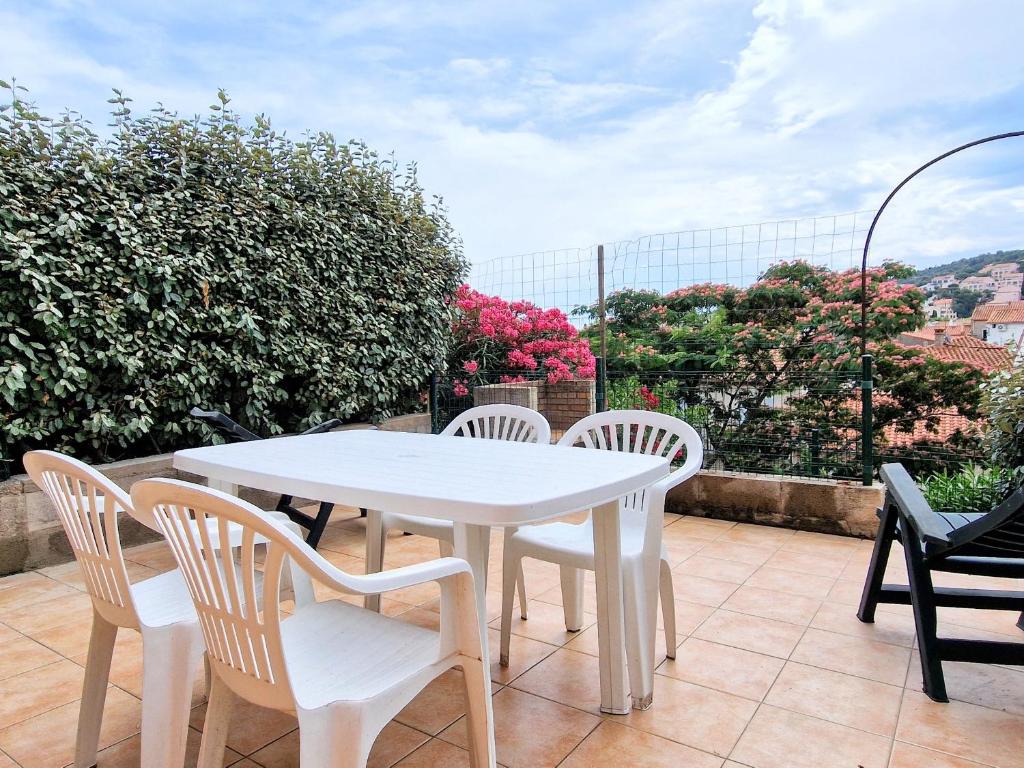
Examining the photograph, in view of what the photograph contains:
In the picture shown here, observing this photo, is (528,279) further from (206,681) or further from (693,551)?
(206,681)

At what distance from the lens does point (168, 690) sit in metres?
1.42

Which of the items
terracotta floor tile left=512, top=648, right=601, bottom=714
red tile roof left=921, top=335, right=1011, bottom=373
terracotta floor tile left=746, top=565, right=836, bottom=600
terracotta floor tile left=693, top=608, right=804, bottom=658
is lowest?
terracotta floor tile left=746, top=565, right=836, bottom=600

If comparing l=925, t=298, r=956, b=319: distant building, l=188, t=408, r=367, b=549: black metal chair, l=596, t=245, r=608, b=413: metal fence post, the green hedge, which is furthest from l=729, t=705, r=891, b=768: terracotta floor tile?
l=925, t=298, r=956, b=319: distant building

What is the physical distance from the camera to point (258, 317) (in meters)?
4.09

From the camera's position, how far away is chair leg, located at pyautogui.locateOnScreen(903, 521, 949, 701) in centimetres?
200

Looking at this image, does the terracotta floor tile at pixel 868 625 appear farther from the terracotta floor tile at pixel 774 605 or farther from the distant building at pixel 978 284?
the distant building at pixel 978 284

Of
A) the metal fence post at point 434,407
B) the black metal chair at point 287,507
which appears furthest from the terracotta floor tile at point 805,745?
the metal fence post at point 434,407

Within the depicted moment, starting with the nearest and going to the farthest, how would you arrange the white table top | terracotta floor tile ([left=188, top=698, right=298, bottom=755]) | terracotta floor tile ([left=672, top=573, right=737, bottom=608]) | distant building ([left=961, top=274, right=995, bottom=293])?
the white table top
terracotta floor tile ([left=188, top=698, right=298, bottom=755])
terracotta floor tile ([left=672, top=573, right=737, bottom=608])
distant building ([left=961, top=274, right=995, bottom=293])

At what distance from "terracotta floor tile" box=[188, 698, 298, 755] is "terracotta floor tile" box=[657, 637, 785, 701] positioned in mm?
1215

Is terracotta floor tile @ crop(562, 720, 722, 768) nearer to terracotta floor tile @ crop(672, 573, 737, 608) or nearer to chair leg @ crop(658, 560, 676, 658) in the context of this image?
chair leg @ crop(658, 560, 676, 658)

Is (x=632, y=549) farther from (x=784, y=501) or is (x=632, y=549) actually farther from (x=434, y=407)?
(x=434, y=407)

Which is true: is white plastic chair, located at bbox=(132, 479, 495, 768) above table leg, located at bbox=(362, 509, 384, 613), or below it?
above

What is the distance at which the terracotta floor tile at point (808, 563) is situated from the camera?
10.6 ft

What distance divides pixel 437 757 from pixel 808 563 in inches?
94.0
